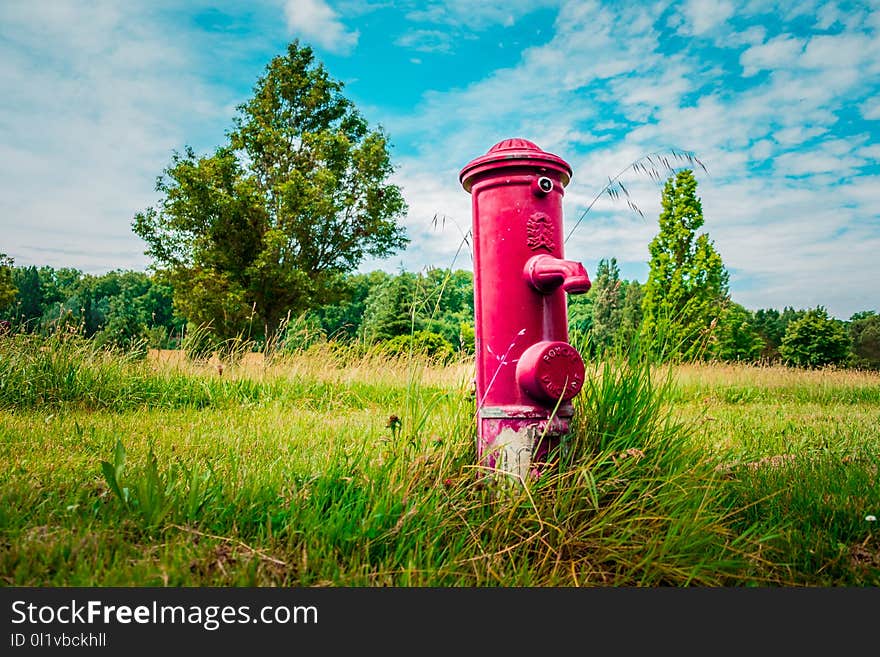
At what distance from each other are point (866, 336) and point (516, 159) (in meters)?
47.8

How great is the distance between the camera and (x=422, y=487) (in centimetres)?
212

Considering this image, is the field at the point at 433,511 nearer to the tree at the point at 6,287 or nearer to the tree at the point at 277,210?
the tree at the point at 277,210

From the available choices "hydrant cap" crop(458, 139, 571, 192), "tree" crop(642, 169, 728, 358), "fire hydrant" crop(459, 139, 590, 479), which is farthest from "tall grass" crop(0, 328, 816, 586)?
"tree" crop(642, 169, 728, 358)

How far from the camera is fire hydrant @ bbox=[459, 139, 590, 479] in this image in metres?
2.25

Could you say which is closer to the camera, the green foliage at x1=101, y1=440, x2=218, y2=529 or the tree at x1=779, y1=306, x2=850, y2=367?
the green foliage at x1=101, y1=440, x2=218, y2=529

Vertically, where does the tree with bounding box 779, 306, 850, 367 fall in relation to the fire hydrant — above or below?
above

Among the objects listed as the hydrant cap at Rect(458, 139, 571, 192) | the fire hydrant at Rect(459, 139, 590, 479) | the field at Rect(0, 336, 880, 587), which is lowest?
the field at Rect(0, 336, 880, 587)

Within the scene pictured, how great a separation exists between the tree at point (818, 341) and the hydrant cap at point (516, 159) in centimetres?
3307

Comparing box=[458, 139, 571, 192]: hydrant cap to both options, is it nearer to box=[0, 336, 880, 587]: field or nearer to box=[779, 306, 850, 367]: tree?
box=[0, 336, 880, 587]: field

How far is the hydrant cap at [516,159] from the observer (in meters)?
2.37

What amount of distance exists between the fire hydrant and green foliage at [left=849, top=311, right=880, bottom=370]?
38.0 m

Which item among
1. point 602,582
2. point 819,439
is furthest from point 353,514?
point 819,439

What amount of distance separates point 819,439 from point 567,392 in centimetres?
341

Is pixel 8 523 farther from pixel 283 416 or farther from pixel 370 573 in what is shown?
pixel 283 416
